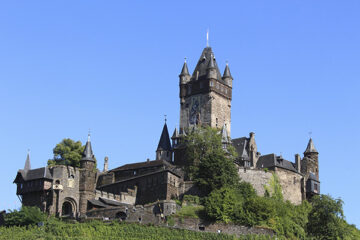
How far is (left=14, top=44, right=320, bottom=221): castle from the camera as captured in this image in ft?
234

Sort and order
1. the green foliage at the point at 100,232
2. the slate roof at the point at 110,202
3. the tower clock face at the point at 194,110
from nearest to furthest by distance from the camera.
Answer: the green foliage at the point at 100,232, the slate roof at the point at 110,202, the tower clock face at the point at 194,110

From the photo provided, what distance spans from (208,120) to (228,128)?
107 inches

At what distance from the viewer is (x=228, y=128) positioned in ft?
287

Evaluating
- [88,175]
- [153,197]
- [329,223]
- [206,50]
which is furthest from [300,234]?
[206,50]

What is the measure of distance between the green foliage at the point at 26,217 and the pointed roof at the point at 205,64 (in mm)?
27877

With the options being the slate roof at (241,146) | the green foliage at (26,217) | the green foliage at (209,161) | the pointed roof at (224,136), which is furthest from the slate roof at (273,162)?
the green foliage at (26,217)

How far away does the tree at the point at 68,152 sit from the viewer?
269 ft

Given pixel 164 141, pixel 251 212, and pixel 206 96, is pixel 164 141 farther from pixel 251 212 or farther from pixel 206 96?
pixel 251 212

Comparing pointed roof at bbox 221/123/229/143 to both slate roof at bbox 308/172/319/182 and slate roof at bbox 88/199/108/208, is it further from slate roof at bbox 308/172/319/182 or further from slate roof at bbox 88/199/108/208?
slate roof at bbox 88/199/108/208

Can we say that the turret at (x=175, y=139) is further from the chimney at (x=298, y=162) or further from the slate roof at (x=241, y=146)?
the chimney at (x=298, y=162)

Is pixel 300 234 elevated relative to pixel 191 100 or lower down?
lower down

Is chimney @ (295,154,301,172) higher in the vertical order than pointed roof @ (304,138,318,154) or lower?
lower

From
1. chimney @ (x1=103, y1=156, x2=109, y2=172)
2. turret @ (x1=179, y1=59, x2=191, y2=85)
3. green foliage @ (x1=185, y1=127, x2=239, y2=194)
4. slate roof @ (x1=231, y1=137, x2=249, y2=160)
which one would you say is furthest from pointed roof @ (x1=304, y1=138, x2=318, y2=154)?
chimney @ (x1=103, y1=156, x2=109, y2=172)

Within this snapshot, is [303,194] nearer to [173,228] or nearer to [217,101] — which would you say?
[217,101]
